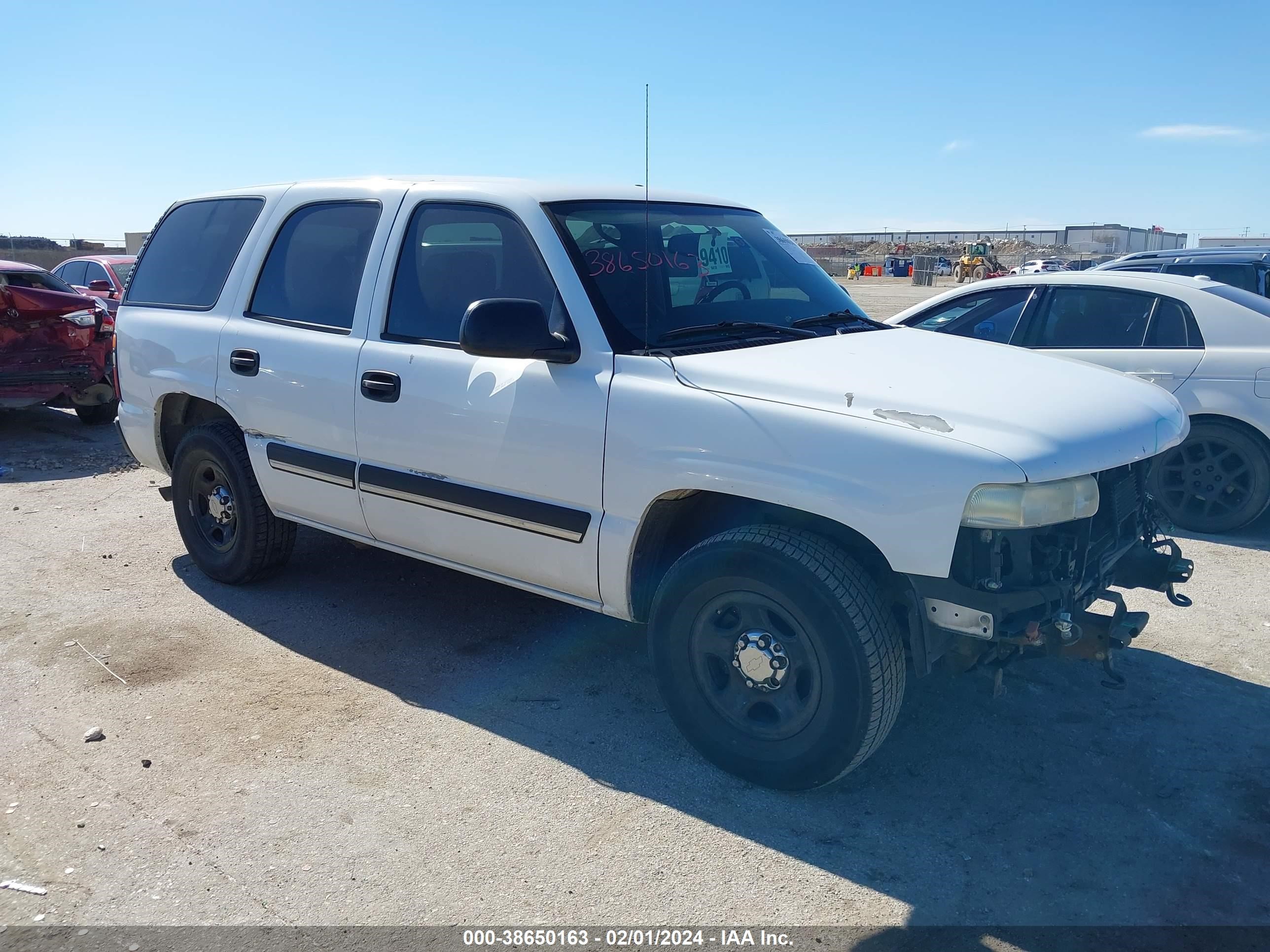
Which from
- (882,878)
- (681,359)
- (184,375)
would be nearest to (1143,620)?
(882,878)

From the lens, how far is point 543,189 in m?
4.07

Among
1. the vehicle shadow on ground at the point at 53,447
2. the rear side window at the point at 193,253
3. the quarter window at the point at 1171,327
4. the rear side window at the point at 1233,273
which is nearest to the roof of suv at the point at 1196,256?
the rear side window at the point at 1233,273

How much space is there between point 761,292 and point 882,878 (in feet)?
7.57

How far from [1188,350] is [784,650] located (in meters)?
4.56

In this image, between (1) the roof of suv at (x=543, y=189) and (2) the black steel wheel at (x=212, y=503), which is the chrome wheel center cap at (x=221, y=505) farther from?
(1) the roof of suv at (x=543, y=189)

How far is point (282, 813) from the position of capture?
3285 millimetres

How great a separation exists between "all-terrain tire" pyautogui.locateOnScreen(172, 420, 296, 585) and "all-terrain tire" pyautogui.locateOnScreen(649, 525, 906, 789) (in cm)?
250

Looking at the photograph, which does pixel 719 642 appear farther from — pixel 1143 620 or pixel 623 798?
pixel 1143 620

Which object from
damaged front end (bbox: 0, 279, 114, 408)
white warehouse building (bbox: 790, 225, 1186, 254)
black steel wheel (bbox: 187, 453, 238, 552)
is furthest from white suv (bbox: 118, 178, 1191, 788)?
white warehouse building (bbox: 790, 225, 1186, 254)

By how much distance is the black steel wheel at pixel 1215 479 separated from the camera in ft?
20.4

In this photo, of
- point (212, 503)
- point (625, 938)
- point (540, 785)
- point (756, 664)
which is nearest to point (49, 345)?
point (212, 503)

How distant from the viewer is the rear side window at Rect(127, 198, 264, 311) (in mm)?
5129

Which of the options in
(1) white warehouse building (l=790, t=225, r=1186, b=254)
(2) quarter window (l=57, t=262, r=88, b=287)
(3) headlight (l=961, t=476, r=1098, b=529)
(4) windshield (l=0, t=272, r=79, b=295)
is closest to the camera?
(3) headlight (l=961, t=476, r=1098, b=529)

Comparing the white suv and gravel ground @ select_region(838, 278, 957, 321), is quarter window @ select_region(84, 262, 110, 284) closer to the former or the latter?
the white suv
